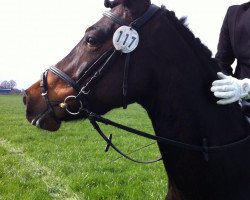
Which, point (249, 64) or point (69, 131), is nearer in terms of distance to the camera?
point (249, 64)

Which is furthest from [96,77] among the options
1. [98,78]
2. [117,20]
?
[117,20]

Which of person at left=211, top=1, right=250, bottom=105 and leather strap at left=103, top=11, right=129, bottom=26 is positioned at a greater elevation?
leather strap at left=103, top=11, right=129, bottom=26

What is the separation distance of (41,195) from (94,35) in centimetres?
513

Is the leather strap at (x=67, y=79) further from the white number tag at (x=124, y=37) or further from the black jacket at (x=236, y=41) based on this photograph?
the black jacket at (x=236, y=41)

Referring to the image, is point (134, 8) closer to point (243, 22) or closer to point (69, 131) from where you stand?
point (243, 22)

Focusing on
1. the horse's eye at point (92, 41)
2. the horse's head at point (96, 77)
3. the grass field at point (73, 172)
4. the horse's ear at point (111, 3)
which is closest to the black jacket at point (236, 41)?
the horse's head at point (96, 77)

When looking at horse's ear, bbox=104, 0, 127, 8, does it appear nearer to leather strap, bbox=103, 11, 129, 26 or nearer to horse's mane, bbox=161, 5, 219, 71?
leather strap, bbox=103, 11, 129, 26

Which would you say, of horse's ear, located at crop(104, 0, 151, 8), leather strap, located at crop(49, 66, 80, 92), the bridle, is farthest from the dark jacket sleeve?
leather strap, located at crop(49, 66, 80, 92)

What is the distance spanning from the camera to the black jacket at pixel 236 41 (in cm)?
423

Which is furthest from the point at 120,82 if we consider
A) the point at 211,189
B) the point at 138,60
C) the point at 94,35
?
the point at 211,189

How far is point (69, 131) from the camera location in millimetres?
18719

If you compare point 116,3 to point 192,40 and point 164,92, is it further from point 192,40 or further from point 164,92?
point 164,92

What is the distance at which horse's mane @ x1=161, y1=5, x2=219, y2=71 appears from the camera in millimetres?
3600

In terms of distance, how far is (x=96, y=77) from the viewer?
11.5ft
